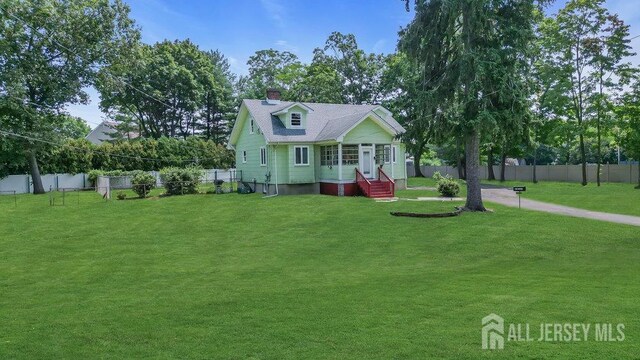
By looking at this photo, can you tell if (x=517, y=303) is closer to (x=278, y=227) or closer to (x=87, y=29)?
(x=278, y=227)

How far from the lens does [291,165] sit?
1051 inches

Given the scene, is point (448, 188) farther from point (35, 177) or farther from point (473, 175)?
point (35, 177)

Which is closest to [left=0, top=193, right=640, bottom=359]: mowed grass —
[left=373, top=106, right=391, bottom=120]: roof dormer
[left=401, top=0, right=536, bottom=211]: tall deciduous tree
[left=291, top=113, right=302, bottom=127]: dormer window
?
[left=401, top=0, right=536, bottom=211]: tall deciduous tree

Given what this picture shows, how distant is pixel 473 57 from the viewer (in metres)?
17.1

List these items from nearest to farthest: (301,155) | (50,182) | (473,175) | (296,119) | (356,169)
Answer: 1. (473,175)
2. (356,169)
3. (301,155)
4. (296,119)
5. (50,182)

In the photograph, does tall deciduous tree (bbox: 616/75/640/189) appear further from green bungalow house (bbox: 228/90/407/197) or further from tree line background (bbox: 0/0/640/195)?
green bungalow house (bbox: 228/90/407/197)

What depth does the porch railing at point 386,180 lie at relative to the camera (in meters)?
24.8

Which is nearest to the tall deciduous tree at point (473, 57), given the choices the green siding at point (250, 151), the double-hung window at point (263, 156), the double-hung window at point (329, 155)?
the double-hung window at point (329, 155)

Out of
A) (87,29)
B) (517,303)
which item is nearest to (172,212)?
(517,303)

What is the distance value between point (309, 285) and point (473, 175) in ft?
43.4

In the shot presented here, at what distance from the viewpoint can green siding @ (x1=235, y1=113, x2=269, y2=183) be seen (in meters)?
28.3

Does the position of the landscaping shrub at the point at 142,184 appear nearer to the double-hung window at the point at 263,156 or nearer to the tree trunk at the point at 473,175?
the double-hung window at the point at 263,156

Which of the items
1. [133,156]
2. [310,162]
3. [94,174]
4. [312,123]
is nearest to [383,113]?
[312,123]

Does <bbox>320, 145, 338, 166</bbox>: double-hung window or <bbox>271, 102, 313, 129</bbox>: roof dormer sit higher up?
<bbox>271, 102, 313, 129</bbox>: roof dormer
